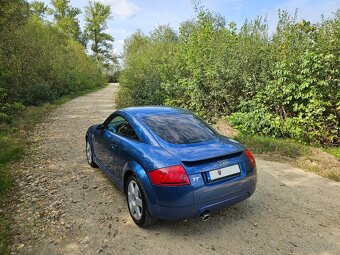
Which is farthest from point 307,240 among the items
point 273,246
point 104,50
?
point 104,50

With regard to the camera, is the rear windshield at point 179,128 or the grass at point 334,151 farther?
the grass at point 334,151

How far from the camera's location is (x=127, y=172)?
A: 3.71m

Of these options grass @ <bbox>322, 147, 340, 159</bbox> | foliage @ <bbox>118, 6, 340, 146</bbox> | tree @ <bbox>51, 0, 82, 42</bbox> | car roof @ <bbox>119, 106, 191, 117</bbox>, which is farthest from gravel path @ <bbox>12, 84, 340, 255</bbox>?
tree @ <bbox>51, 0, 82, 42</bbox>

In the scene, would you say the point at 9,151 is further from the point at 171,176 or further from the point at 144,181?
the point at 171,176

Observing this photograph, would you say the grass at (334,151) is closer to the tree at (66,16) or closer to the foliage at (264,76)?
the foliage at (264,76)

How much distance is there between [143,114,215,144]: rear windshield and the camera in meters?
3.67

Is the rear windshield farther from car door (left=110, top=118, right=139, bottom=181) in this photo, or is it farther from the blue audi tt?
car door (left=110, top=118, right=139, bottom=181)

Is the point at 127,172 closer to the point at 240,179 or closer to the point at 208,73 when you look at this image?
the point at 240,179

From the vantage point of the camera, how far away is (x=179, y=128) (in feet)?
12.8

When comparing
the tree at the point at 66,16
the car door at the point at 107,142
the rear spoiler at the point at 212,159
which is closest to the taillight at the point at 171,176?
the rear spoiler at the point at 212,159

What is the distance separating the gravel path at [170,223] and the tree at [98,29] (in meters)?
50.3

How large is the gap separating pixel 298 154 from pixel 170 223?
431cm

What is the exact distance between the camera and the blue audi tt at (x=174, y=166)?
119 inches

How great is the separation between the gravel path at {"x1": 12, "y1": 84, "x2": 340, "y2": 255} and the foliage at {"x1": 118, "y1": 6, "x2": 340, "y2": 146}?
243 cm
